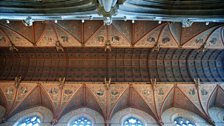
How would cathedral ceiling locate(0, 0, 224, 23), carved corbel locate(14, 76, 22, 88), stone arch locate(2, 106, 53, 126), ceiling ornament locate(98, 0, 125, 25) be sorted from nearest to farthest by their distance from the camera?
1. ceiling ornament locate(98, 0, 125, 25)
2. cathedral ceiling locate(0, 0, 224, 23)
3. stone arch locate(2, 106, 53, 126)
4. carved corbel locate(14, 76, 22, 88)

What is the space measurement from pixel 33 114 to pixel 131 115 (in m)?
6.42

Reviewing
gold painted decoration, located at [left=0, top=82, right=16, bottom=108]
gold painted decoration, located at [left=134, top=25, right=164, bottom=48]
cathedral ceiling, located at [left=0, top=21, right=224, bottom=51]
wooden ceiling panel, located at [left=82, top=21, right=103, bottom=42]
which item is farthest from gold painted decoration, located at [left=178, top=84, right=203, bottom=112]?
gold painted decoration, located at [left=0, top=82, right=16, bottom=108]

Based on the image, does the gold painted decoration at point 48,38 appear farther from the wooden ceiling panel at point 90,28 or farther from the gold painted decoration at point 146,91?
the gold painted decoration at point 146,91

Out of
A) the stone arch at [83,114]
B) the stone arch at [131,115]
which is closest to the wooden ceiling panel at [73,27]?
the stone arch at [83,114]

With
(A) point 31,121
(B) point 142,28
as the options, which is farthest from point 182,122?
(A) point 31,121

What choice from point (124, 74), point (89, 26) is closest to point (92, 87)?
point (124, 74)

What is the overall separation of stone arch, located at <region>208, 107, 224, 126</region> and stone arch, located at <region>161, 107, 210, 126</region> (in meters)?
0.74

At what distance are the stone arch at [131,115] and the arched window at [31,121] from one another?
4674mm

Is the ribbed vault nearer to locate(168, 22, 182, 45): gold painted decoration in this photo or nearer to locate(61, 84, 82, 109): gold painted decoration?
locate(61, 84, 82, 109): gold painted decoration

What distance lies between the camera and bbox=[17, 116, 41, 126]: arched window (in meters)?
14.7

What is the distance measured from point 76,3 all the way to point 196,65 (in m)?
9.80

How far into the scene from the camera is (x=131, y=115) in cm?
1552

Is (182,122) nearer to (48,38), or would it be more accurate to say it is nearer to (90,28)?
(90,28)

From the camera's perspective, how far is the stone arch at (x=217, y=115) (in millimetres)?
14812
